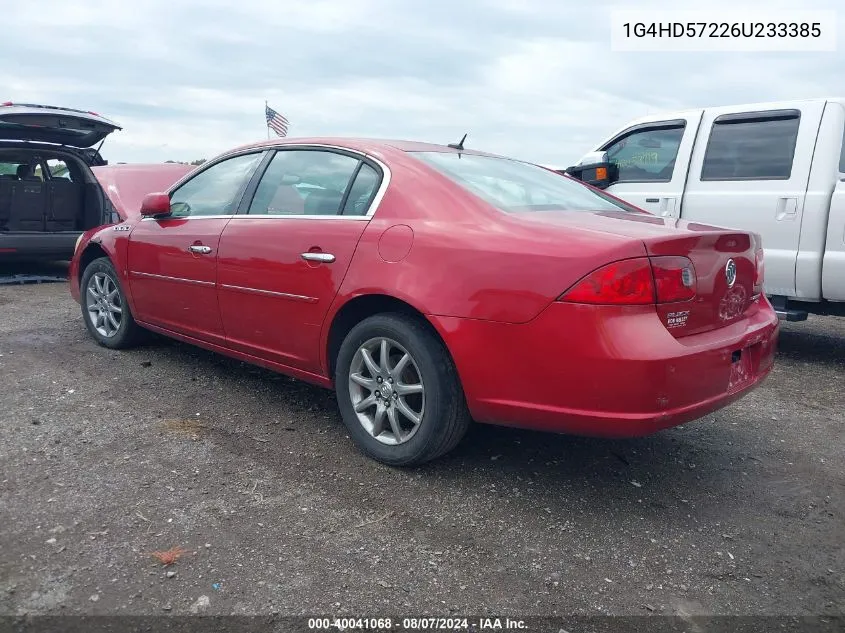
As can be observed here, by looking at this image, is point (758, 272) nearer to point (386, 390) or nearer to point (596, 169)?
point (386, 390)

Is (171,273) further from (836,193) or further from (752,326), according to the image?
(836,193)

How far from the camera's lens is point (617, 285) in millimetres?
2689

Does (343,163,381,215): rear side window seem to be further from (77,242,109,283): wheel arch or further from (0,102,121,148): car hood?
(0,102,121,148): car hood

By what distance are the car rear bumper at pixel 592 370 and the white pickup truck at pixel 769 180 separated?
9.00 ft

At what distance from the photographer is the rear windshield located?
133 inches

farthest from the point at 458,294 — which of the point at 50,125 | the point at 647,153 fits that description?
the point at 50,125

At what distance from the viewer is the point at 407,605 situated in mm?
2320

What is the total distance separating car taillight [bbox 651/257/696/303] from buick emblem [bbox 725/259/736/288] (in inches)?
10.5

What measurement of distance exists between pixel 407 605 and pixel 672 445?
6.32 feet

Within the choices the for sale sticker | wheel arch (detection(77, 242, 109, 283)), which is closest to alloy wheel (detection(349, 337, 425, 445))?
the for sale sticker

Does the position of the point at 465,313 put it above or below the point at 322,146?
below

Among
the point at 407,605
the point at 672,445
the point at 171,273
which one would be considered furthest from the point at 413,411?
the point at 171,273

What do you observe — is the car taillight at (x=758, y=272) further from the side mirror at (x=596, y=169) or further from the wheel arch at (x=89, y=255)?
the wheel arch at (x=89, y=255)

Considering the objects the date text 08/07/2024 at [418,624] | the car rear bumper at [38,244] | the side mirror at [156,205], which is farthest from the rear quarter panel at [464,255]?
the car rear bumper at [38,244]
